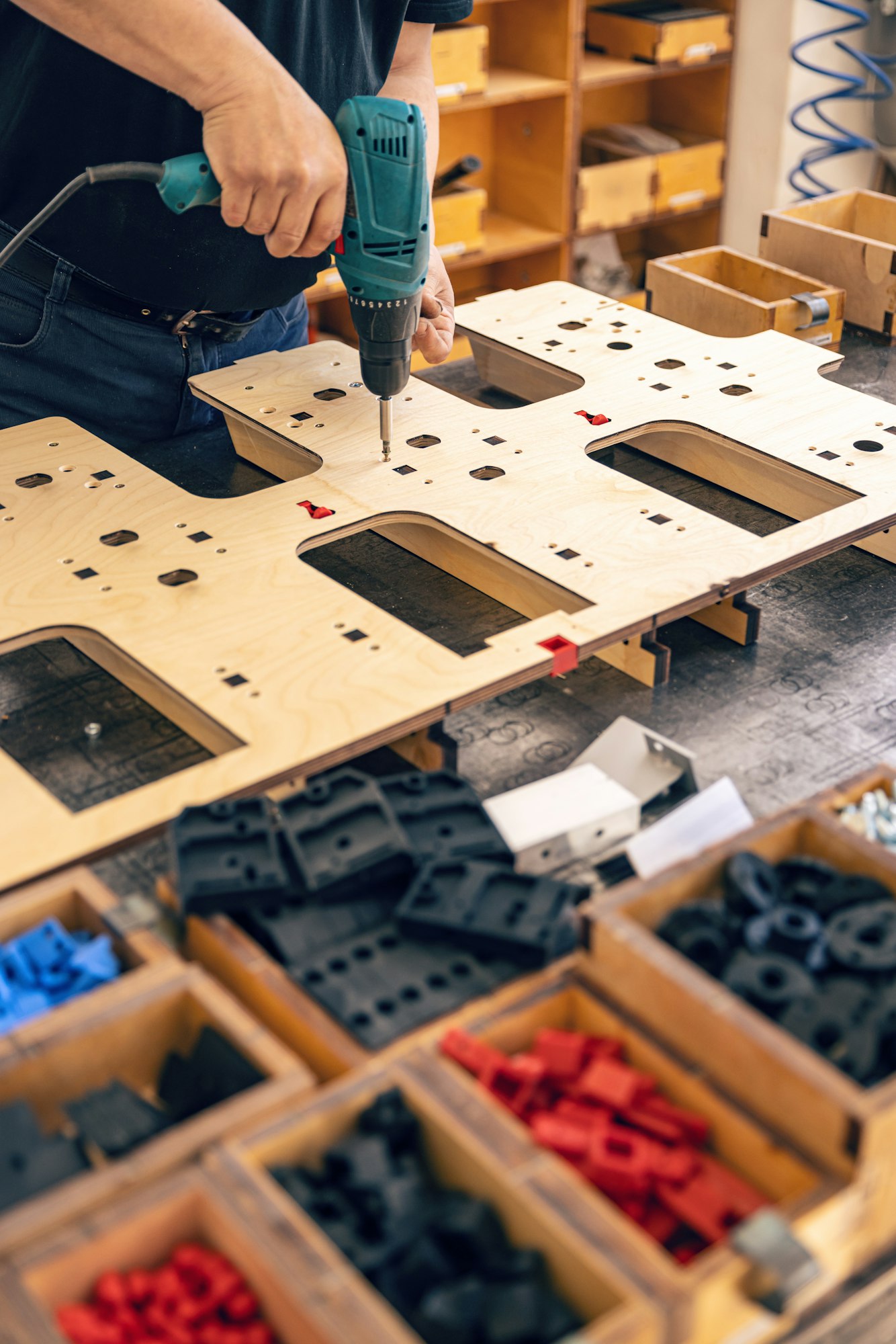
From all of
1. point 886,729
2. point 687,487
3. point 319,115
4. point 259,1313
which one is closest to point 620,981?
point 259,1313

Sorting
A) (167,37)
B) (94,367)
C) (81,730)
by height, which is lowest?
(81,730)

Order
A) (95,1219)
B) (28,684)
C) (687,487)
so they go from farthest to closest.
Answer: (687,487) → (28,684) → (95,1219)

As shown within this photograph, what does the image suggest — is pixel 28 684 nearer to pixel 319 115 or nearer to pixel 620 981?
pixel 319 115

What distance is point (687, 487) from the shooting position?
220cm

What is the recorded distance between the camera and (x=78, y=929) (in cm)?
118

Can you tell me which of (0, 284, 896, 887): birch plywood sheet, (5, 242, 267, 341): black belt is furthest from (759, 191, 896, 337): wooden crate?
(5, 242, 267, 341): black belt

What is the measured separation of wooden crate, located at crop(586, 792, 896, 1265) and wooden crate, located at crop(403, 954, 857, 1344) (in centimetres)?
1

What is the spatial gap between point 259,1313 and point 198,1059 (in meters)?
0.22

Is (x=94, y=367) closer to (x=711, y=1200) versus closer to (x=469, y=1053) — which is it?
(x=469, y=1053)

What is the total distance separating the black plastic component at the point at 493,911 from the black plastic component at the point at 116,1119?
0.85 ft

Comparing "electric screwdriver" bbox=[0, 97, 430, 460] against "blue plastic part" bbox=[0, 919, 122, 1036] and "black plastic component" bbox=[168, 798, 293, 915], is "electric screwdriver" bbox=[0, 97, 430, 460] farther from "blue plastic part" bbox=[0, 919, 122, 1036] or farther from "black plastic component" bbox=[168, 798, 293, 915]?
"blue plastic part" bbox=[0, 919, 122, 1036]

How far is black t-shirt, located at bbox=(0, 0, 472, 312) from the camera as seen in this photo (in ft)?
6.15

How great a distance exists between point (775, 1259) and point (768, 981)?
0.24 meters

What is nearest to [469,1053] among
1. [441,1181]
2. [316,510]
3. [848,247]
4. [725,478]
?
[441,1181]
